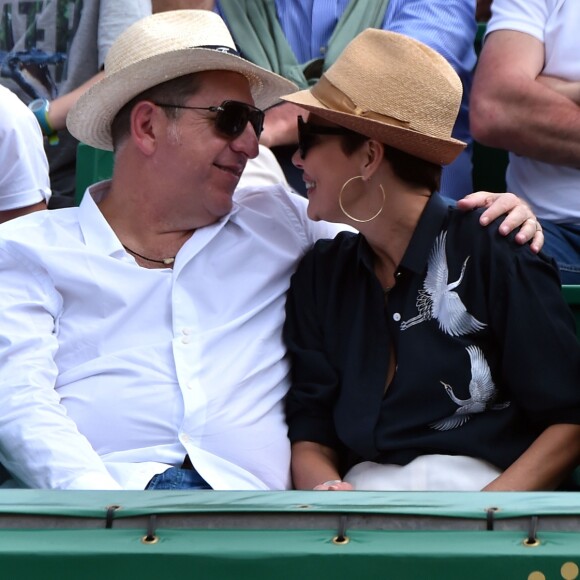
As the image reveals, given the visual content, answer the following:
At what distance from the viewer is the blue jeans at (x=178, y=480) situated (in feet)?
8.71

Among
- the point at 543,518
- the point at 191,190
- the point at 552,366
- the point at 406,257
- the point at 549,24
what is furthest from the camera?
the point at 549,24

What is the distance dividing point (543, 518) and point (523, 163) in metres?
2.44

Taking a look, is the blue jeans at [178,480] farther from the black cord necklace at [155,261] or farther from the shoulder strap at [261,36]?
the shoulder strap at [261,36]

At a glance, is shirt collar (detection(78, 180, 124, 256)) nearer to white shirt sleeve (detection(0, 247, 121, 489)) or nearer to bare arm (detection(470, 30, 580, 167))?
white shirt sleeve (detection(0, 247, 121, 489))

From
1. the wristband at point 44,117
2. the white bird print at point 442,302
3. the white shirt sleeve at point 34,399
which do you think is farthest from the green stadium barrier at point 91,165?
the white bird print at point 442,302

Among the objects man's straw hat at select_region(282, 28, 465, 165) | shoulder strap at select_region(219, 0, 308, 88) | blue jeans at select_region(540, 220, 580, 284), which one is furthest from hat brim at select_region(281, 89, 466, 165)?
shoulder strap at select_region(219, 0, 308, 88)

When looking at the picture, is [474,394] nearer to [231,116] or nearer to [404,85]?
[404,85]

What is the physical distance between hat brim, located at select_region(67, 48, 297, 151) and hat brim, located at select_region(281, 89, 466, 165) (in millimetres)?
409

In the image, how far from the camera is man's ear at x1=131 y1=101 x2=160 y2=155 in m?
3.16

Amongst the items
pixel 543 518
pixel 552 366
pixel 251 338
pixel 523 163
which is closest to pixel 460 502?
pixel 543 518

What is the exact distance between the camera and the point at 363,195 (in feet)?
9.17

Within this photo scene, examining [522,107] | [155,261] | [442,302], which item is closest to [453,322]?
[442,302]

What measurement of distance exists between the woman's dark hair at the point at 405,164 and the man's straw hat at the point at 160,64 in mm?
471

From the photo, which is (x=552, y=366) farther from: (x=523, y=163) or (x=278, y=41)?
(x=278, y=41)
